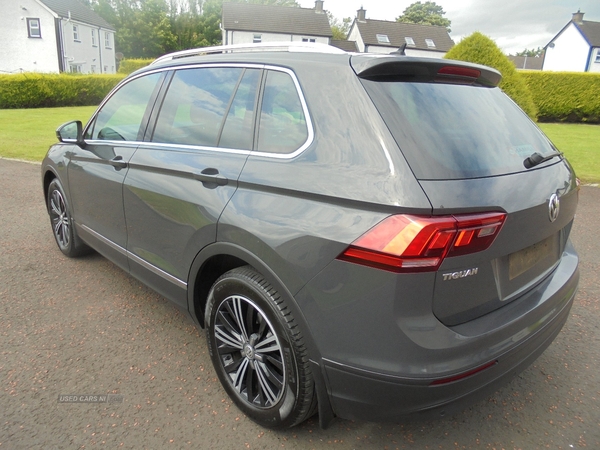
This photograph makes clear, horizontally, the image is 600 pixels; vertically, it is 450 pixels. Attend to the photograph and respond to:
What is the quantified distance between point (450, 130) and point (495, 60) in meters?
12.0

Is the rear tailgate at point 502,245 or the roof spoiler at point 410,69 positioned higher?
the roof spoiler at point 410,69

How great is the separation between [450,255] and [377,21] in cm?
6097

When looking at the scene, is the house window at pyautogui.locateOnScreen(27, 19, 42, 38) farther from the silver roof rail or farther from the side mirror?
the silver roof rail

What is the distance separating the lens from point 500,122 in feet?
7.63

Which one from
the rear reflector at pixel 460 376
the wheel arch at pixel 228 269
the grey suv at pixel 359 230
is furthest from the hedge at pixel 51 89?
the rear reflector at pixel 460 376

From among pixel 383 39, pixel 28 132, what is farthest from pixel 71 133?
pixel 383 39

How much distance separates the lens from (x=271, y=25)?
167 ft

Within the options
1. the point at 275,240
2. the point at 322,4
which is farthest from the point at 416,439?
the point at 322,4

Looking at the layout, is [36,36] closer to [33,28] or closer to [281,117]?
[33,28]

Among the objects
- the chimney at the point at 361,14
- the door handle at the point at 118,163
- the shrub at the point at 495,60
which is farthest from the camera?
the chimney at the point at 361,14

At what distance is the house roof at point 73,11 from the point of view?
36.9m

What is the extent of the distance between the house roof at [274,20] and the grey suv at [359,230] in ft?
170

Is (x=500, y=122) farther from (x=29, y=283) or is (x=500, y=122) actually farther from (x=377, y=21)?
(x=377, y=21)

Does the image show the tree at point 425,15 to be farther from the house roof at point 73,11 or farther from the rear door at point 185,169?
the rear door at point 185,169
